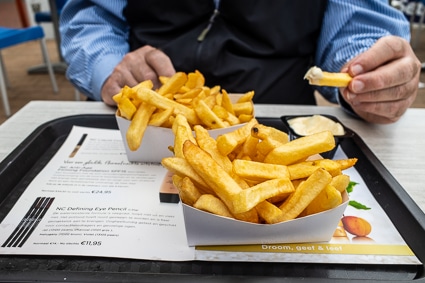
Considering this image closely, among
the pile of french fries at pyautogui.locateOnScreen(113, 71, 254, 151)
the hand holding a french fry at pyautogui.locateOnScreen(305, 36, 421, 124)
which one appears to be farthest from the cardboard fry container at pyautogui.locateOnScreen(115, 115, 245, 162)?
the hand holding a french fry at pyautogui.locateOnScreen(305, 36, 421, 124)

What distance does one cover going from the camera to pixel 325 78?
3.13 ft

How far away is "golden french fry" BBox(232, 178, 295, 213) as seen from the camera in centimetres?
55

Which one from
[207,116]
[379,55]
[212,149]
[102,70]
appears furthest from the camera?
[102,70]

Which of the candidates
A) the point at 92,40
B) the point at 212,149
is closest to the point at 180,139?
Answer: the point at 212,149

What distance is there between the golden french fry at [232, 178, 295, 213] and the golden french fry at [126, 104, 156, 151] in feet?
1.15

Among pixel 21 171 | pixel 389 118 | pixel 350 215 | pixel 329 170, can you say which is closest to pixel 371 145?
pixel 389 118

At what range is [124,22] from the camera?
1602mm

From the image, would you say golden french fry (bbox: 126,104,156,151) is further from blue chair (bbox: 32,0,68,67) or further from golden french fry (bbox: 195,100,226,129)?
blue chair (bbox: 32,0,68,67)

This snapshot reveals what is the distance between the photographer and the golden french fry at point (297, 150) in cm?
65

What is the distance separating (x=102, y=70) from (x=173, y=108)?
0.64m

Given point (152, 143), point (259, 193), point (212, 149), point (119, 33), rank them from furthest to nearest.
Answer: point (119, 33) → point (152, 143) → point (212, 149) → point (259, 193)

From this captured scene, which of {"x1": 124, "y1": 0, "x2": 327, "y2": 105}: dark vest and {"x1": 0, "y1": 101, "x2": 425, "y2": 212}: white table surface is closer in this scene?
{"x1": 0, "y1": 101, "x2": 425, "y2": 212}: white table surface

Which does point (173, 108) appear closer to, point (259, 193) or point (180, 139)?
point (180, 139)

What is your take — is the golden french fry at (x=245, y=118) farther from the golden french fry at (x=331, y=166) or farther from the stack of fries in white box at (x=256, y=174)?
the golden french fry at (x=331, y=166)
